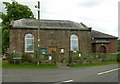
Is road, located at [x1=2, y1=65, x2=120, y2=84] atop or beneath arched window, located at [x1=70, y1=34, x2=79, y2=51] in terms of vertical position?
beneath

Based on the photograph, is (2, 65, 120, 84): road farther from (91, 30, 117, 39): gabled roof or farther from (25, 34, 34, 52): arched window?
(91, 30, 117, 39): gabled roof

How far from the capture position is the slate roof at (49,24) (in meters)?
46.3

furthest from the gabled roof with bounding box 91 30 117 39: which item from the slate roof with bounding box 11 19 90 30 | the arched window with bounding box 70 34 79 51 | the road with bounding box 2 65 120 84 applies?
the road with bounding box 2 65 120 84

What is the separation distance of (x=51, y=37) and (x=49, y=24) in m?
2.75

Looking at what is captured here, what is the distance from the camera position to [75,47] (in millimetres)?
48281

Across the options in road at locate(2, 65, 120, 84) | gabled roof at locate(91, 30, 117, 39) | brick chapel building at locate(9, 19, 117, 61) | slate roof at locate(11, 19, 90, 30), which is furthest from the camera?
gabled roof at locate(91, 30, 117, 39)

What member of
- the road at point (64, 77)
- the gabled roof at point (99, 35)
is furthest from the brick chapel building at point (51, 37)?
the road at point (64, 77)

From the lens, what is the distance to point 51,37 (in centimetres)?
4641

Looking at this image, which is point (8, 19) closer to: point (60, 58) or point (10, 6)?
point (10, 6)

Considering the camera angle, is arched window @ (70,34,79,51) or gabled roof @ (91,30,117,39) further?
gabled roof @ (91,30,117,39)

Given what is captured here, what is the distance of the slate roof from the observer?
46.3 meters

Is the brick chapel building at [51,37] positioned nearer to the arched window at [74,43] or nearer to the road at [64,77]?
the arched window at [74,43]

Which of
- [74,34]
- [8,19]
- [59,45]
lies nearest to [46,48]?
[59,45]

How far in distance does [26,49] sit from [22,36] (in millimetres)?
2016
